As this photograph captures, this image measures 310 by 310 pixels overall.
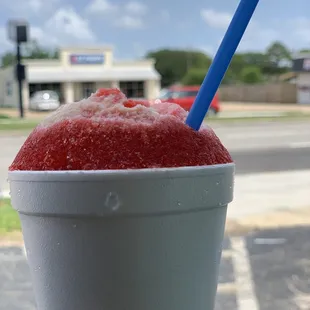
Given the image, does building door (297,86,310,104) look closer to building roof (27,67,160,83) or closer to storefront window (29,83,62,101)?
building roof (27,67,160,83)

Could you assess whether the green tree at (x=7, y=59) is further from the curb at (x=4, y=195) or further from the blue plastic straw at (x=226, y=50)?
the blue plastic straw at (x=226, y=50)

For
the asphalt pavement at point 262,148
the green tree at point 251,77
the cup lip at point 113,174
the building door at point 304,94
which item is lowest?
the green tree at point 251,77

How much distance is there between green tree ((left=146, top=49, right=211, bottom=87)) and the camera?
290 feet

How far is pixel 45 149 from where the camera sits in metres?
1.29

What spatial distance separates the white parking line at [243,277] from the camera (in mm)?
3516

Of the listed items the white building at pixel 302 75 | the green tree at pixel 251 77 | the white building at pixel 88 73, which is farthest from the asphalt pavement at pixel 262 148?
the green tree at pixel 251 77

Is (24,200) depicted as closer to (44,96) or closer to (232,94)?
Result: (44,96)

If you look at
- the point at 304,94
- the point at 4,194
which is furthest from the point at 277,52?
the point at 4,194

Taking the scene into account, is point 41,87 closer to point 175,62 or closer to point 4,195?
point 4,195

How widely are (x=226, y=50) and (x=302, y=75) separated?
50.1 m

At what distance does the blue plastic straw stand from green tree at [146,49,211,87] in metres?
85.2

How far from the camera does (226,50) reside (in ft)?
4.14

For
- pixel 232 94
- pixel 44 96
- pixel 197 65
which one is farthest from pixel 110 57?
pixel 197 65

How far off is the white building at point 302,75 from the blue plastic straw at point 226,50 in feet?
158
